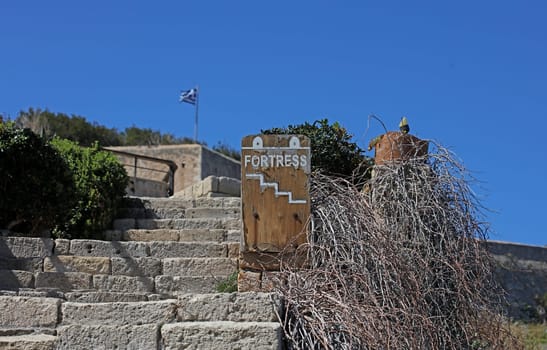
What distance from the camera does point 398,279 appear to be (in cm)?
484

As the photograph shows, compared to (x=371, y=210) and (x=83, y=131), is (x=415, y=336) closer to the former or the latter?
(x=371, y=210)

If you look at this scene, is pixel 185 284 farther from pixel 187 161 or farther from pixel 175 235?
pixel 187 161

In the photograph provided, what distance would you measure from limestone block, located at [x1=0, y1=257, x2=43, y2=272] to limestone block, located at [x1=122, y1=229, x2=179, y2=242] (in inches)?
69.5

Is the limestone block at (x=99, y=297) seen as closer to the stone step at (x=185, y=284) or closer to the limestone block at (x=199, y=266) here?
the stone step at (x=185, y=284)

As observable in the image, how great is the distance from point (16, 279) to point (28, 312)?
2.43 metres

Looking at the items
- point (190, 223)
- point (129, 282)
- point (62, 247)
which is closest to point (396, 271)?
point (129, 282)

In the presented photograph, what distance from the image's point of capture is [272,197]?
17.6 ft

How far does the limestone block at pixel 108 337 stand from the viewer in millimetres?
4246

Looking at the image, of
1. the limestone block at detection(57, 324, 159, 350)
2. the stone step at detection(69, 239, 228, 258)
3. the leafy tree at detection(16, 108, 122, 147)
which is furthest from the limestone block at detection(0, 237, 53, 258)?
the leafy tree at detection(16, 108, 122, 147)

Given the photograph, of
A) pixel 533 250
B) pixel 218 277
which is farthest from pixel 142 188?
pixel 218 277

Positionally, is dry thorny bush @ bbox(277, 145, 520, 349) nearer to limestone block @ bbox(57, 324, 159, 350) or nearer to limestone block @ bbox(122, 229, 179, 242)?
limestone block @ bbox(57, 324, 159, 350)

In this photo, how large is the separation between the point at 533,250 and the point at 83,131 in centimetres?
1833

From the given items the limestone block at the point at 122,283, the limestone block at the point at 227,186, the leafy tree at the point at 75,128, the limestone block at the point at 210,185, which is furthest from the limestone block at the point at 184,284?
the leafy tree at the point at 75,128

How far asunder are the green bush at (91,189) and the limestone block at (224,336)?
5065 millimetres
